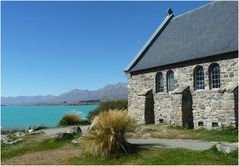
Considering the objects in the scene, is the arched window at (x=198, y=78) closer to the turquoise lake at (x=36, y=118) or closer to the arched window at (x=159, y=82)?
the arched window at (x=159, y=82)

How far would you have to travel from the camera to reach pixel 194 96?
22203mm

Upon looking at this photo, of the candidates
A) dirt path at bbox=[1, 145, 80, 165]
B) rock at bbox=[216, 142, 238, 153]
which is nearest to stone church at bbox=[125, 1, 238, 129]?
rock at bbox=[216, 142, 238, 153]

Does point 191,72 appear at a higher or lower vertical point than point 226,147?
higher

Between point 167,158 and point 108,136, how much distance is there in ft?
7.77

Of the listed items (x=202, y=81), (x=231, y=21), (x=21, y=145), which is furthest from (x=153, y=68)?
(x=21, y=145)

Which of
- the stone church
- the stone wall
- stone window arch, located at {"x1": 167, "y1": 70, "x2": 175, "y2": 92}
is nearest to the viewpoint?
the stone wall

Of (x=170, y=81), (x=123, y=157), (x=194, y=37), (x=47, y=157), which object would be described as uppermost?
(x=194, y=37)

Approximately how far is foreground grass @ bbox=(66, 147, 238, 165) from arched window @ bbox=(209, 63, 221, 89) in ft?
31.1

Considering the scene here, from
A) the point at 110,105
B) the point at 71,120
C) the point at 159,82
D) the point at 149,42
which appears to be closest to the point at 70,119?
the point at 71,120

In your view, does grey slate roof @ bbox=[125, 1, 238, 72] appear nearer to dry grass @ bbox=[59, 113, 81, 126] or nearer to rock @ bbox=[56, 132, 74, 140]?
dry grass @ bbox=[59, 113, 81, 126]

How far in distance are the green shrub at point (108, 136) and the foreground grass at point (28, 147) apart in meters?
3.56

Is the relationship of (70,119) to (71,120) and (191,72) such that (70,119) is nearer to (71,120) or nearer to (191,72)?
(71,120)

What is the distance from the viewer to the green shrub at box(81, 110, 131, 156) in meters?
12.6

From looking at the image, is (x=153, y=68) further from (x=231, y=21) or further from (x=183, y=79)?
(x=231, y=21)
